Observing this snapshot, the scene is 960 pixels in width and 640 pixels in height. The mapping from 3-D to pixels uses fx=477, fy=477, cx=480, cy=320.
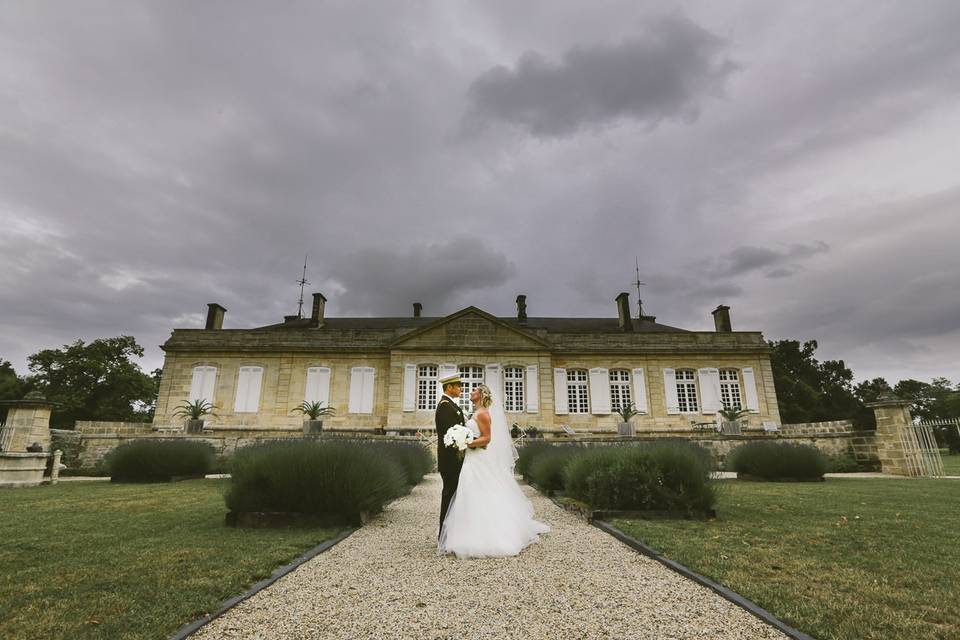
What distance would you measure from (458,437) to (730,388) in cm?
2280

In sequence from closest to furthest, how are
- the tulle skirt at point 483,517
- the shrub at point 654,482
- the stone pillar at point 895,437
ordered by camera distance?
1. the tulle skirt at point 483,517
2. the shrub at point 654,482
3. the stone pillar at point 895,437

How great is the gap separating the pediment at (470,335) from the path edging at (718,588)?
60.5ft

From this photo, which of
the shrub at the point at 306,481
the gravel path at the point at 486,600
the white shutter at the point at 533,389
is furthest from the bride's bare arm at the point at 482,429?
the white shutter at the point at 533,389

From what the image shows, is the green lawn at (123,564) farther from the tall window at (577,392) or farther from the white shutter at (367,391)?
the tall window at (577,392)

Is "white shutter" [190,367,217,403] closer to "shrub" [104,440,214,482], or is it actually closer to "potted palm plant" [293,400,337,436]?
"potted palm plant" [293,400,337,436]

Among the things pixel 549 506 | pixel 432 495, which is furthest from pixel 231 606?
pixel 432 495

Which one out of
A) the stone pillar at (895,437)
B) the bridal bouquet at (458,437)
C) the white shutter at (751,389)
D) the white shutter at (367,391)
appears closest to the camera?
the bridal bouquet at (458,437)

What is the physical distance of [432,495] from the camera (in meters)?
9.51

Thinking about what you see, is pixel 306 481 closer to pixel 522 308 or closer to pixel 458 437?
pixel 458 437

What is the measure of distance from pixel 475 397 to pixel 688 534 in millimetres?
2720

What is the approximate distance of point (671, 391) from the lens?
77.3ft

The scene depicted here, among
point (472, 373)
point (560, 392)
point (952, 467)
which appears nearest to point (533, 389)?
point (560, 392)

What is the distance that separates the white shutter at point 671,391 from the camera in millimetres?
23297

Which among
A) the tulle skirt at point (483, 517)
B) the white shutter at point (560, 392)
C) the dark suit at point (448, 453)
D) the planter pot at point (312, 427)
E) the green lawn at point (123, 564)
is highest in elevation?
the white shutter at point (560, 392)
